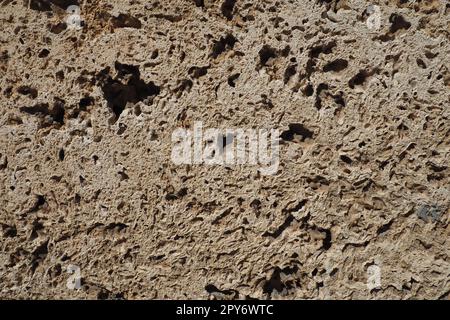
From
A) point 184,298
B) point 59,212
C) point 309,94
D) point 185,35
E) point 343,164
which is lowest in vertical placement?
point 184,298

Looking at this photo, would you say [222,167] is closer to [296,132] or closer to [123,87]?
[296,132]

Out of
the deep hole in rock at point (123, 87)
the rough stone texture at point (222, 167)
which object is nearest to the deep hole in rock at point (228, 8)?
the rough stone texture at point (222, 167)

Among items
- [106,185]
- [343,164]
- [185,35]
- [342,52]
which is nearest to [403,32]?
[342,52]

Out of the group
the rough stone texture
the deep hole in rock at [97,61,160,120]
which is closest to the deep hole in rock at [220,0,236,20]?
the rough stone texture

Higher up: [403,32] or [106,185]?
[403,32]

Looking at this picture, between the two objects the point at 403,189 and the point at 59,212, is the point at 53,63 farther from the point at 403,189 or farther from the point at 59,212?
the point at 403,189

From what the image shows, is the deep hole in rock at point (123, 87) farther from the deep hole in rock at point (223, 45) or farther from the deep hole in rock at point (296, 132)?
the deep hole in rock at point (296, 132)

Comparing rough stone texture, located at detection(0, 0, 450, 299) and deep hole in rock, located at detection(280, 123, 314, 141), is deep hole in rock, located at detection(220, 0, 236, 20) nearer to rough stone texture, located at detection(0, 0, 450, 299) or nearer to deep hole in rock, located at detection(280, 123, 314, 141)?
rough stone texture, located at detection(0, 0, 450, 299)

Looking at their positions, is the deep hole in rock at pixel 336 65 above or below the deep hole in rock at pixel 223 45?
below
